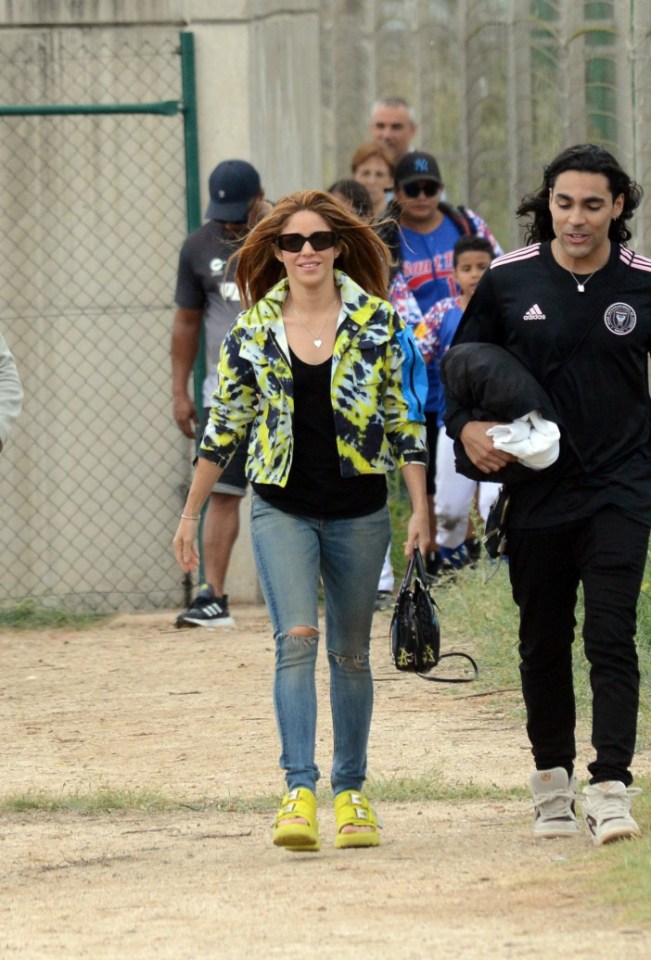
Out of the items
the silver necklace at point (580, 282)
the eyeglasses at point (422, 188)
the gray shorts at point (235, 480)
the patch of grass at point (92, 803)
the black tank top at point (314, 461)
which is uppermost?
the eyeglasses at point (422, 188)

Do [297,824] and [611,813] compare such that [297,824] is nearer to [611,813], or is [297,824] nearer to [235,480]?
[611,813]

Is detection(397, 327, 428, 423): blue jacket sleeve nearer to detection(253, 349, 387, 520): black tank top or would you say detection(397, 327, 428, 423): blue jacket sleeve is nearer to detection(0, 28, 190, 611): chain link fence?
detection(253, 349, 387, 520): black tank top

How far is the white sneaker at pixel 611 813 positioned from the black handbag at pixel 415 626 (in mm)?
630

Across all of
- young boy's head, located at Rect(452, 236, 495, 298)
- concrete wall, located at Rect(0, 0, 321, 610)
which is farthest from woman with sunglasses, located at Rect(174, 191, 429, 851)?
concrete wall, located at Rect(0, 0, 321, 610)

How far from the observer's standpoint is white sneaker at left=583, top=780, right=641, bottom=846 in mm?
5086

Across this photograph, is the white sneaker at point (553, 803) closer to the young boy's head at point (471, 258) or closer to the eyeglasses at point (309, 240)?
the eyeglasses at point (309, 240)

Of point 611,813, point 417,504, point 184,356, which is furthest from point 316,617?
point 184,356

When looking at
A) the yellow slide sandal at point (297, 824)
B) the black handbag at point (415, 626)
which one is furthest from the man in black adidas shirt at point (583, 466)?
the yellow slide sandal at point (297, 824)

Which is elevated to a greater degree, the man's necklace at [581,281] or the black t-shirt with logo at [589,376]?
the man's necklace at [581,281]

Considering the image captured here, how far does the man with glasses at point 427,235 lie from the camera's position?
9.52 metres

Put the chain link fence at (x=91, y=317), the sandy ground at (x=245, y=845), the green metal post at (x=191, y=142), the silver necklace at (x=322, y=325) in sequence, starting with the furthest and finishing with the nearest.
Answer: the chain link fence at (x=91, y=317), the green metal post at (x=191, y=142), the silver necklace at (x=322, y=325), the sandy ground at (x=245, y=845)

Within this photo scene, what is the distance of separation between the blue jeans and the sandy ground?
11.2 inches

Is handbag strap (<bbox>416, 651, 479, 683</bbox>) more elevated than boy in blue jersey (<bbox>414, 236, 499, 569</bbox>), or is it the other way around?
boy in blue jersey (<bbox>414, 236, 499, 569</bbox>)

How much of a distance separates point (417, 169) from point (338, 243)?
4030 millimetres
